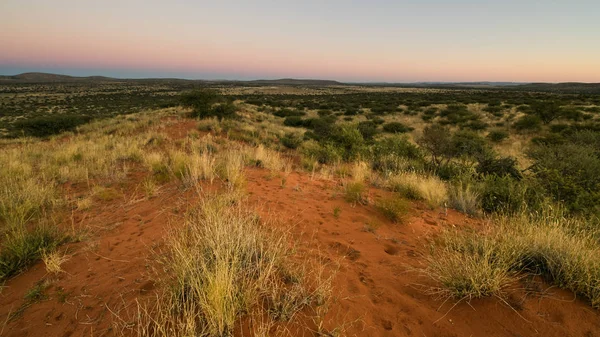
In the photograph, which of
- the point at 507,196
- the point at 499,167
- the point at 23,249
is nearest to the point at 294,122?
the point at 499,167

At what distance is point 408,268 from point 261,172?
16.8ft

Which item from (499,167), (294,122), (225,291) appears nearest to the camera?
(225,291)

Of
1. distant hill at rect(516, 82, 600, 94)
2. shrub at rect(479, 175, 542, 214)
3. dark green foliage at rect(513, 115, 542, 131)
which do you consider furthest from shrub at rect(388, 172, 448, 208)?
distant hill at rect(516, 82, 600, 94)

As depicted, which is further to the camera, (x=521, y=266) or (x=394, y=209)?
(x=394, y=209)

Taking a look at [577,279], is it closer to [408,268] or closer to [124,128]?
[408,268]

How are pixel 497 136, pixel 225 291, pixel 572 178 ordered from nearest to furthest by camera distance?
pixel 225 291, pixel 572 178, pixel 497 136

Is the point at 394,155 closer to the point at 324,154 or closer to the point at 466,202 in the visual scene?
the point at 324,154

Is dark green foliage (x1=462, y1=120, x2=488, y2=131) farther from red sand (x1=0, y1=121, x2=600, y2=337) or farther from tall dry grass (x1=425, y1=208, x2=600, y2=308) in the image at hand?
tall dry grass (x1=425, y1=208, x2=600, y2=308)

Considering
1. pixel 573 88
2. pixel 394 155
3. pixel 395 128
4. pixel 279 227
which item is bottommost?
pixel 395 128

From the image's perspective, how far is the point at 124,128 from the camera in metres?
15.4

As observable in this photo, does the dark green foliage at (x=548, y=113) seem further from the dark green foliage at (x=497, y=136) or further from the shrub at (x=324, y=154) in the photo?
the shrub at (x=324, y=154)

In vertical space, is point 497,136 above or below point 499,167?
below

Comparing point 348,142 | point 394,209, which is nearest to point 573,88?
point 348,142

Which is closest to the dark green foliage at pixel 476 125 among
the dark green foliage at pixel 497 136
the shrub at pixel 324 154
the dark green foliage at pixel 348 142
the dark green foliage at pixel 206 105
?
the dark green foliage at pixel 497 136
